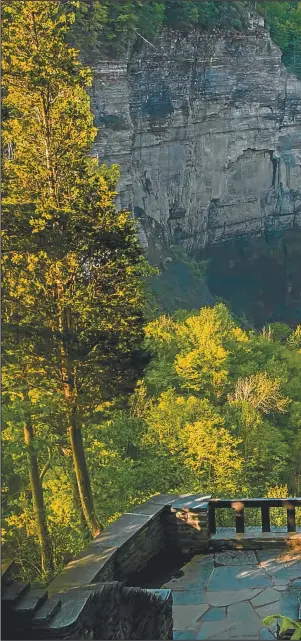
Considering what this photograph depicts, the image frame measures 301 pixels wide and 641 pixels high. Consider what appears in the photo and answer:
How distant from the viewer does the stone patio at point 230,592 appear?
5.45 meters

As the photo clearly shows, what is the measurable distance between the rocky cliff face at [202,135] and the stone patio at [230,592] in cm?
3490

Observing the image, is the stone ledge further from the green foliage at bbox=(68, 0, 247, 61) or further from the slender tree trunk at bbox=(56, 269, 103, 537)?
the green foliage at bbox=(68, 0, 247, 61)

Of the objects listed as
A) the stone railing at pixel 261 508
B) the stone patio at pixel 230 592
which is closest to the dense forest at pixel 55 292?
the stone patio at pixel 230 592

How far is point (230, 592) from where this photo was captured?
599 centimetres

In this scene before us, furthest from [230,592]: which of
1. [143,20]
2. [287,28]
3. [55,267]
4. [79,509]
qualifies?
[287,28]

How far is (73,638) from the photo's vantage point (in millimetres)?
4266

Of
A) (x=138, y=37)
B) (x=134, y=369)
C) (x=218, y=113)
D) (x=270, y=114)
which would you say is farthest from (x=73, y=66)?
(x=270, y=114)

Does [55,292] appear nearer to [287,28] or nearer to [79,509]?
[79,509]

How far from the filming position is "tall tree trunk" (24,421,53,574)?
6.33 meters

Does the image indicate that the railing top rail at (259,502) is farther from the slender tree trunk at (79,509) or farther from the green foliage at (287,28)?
the green foliage at (287,28)

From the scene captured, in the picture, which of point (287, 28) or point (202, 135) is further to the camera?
point (287, 28)

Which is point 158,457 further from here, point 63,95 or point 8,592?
→ point 8,592

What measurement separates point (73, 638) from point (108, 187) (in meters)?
3.87

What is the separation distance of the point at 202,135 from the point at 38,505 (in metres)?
45.1
